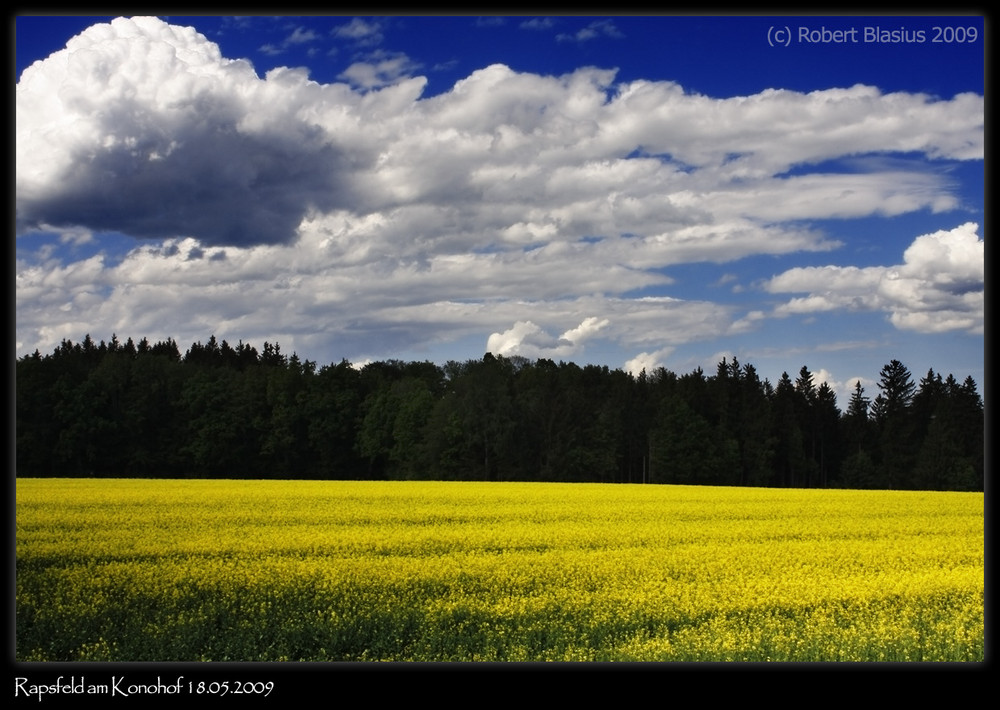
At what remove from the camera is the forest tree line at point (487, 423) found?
160 ft

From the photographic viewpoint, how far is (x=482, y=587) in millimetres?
13383

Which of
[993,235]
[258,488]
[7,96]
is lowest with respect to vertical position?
[258,488]

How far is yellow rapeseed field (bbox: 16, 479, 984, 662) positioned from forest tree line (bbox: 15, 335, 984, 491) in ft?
85.5

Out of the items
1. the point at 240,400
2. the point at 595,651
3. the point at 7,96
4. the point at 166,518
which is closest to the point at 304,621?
the point at 595,651

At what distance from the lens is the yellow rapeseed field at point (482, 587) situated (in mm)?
10594

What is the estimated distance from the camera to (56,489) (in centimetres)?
2775

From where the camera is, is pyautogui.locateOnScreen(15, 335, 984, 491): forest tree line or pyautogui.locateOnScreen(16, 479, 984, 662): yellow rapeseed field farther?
pyautogui.locateOnScreen(15, 335, 984, 491): forest tree line

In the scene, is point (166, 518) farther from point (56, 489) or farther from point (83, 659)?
point (83, 659)

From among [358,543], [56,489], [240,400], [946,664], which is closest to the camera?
[946,664]

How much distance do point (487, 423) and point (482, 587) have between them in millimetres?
39219

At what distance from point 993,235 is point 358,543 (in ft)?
42.2

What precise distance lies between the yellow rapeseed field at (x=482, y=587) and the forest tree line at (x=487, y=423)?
26.1 metres

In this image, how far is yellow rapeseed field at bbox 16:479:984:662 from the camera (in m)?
10.6

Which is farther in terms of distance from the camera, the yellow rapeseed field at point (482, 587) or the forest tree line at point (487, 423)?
the forest tree line at point (487, 423)
